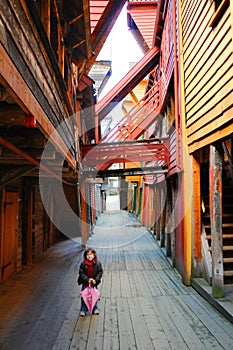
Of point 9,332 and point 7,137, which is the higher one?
point 7,137

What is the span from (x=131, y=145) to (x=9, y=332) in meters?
5.88

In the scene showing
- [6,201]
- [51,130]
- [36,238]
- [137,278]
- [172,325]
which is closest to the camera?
[51,130]

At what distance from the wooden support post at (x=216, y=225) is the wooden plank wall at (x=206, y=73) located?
1.30 feet

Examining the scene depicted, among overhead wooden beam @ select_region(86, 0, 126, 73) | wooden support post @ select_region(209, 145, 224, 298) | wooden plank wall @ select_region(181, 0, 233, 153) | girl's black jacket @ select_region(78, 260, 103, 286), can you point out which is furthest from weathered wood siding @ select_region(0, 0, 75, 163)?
overhead wooden beam @ select_region(86, 0, 126, 73)

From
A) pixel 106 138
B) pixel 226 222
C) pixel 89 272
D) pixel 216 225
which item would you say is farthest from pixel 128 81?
pixel 89 272

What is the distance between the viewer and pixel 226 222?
5980 mm

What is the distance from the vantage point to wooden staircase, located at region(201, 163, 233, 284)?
16.8 ft

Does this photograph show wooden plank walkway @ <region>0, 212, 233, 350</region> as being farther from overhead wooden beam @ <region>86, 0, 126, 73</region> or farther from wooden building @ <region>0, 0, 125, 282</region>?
overhead wooden beam @ <region>86, 0, 126, 73</region>

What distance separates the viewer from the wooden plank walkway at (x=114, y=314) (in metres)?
3.25

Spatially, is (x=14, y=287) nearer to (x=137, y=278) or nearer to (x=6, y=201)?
(x=6, y=201)

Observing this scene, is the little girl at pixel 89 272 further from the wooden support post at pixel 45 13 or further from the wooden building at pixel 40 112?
the wooden support post at pixel 45 13

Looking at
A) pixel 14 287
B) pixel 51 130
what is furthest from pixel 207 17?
pixel 14 287

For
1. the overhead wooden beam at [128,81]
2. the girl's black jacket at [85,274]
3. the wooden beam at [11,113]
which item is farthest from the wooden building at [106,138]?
the girl's black jacket at [85,274]

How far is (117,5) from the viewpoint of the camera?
253 inches
